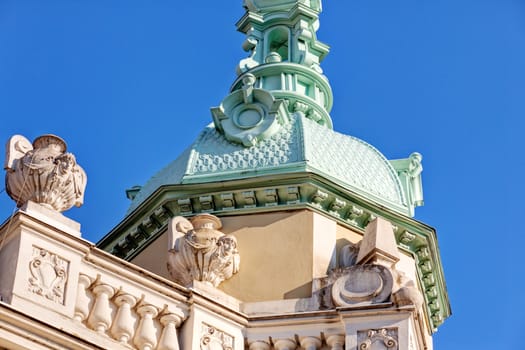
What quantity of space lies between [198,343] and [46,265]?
80.8 inches

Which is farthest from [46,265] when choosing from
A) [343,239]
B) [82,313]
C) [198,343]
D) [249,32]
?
[249,32]

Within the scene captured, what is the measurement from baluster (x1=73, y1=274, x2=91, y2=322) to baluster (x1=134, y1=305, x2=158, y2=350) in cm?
69

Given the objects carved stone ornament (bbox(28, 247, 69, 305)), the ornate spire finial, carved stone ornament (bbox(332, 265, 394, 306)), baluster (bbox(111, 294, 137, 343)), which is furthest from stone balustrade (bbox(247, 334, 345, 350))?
the ornate spire finial

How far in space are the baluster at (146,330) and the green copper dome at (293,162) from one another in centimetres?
311

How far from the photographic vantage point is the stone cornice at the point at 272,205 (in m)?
19.7

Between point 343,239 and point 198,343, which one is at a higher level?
point 343,239

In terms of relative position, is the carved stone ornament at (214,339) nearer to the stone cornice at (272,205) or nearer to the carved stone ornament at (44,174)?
the carved stone ornament at (44,174)

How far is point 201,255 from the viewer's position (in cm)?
1852

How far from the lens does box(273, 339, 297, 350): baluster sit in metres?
18.0

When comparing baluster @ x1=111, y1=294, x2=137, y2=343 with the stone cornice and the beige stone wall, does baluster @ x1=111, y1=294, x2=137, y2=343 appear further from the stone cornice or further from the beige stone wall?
the stone cornice

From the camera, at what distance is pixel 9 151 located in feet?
55.4

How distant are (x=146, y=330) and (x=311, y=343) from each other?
200cm

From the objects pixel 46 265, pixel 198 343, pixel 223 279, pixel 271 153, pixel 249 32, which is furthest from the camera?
pixel 249 32

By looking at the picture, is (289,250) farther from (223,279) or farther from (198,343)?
(198,343)
